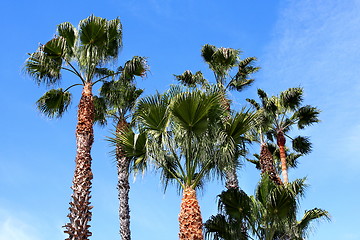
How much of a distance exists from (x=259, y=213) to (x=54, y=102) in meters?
8.11

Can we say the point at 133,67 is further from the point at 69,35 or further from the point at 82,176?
the point at 82,176

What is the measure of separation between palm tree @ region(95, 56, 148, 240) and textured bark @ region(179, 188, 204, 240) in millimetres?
4316

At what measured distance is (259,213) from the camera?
13.5 metres

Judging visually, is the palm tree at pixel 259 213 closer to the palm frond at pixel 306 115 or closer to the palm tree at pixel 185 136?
the palm tree at pixel 185 136

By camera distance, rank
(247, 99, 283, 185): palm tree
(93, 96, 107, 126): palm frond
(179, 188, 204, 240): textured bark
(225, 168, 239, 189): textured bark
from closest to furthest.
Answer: (179, 188, 204, 240): textured bark → (225, 168, 239, 189): textured bark → (93, 96, 107, 126): palm frond → (247, 99, 283, 185): palm tree

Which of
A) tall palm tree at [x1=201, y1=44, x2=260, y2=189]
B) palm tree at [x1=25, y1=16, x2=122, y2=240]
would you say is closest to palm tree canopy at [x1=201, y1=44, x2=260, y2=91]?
tall palm tree at [x1=201, y1=44, x2=260, y2=189]

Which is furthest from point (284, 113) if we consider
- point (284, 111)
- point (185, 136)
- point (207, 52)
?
point (185, 136)

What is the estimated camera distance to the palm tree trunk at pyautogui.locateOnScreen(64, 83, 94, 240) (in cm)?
1081

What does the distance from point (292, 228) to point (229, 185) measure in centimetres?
277

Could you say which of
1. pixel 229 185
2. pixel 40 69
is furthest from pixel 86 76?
pixel 229 185

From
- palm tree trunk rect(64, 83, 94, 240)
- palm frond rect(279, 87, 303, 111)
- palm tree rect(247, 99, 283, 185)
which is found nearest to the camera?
palm tree trunk rect(64, 83, 94, 240)

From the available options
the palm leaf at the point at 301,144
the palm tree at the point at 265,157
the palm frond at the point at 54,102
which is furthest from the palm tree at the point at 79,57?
the palm leaf at the point at 301,144

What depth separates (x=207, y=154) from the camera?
11453 mm

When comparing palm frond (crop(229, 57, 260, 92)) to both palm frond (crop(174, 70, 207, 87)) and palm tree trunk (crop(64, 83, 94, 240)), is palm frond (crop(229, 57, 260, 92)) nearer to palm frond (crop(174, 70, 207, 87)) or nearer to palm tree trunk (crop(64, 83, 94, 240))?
palm frond (crop(174, 70, 207, 87))
